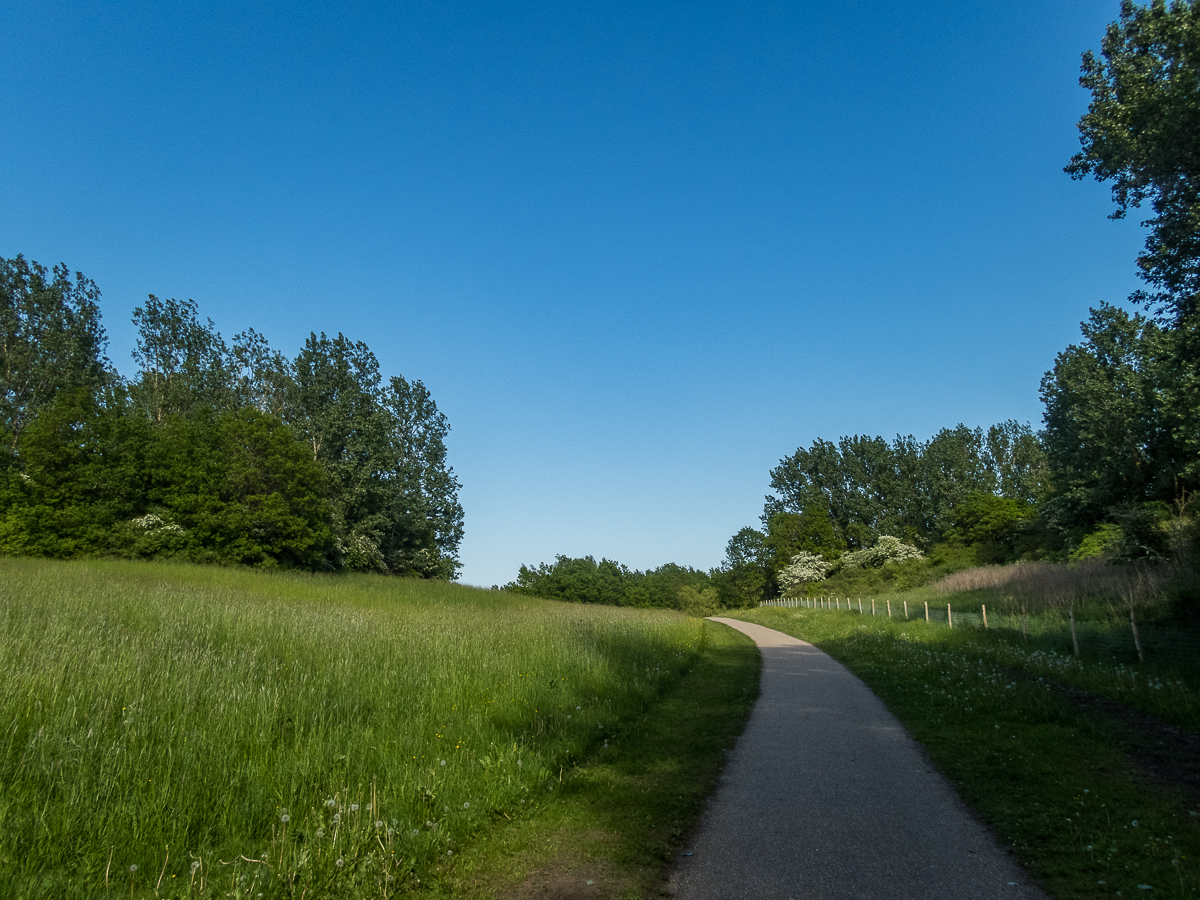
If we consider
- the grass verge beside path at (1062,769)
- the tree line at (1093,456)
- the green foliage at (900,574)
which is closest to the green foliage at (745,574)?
the tree line at (1093,456)

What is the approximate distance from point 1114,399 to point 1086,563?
377 inches

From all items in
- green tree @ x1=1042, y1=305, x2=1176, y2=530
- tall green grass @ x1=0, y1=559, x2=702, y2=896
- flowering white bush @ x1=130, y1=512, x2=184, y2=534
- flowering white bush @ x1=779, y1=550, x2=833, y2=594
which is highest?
green tree @ x1=1042, y1=305, x2=1176, y2=530

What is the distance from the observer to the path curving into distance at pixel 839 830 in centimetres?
400

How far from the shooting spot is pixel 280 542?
35.3 meters

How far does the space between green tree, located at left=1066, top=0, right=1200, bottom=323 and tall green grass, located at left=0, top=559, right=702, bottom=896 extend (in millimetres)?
14150

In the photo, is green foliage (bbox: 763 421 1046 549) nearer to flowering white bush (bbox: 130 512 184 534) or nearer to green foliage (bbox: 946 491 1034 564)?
green foliage (bbox: 946 491 1034 564)

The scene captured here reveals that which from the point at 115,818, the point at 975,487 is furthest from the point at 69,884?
the point at 975,487

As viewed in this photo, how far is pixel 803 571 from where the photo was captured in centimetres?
7350

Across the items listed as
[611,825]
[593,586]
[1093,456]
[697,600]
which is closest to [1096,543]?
[1093,456]

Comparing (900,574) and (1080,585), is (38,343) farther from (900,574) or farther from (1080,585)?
(900,574)

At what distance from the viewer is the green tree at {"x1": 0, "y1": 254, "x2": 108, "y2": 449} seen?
37.8 m

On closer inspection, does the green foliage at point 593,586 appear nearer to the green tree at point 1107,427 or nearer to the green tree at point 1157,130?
the green tree at point 1107,427

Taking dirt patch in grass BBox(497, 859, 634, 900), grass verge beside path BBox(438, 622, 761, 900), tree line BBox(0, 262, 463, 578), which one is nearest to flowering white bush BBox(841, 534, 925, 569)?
tree line BBox(0, 262, 463, 578)

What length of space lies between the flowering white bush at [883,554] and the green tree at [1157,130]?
54.6 meters
